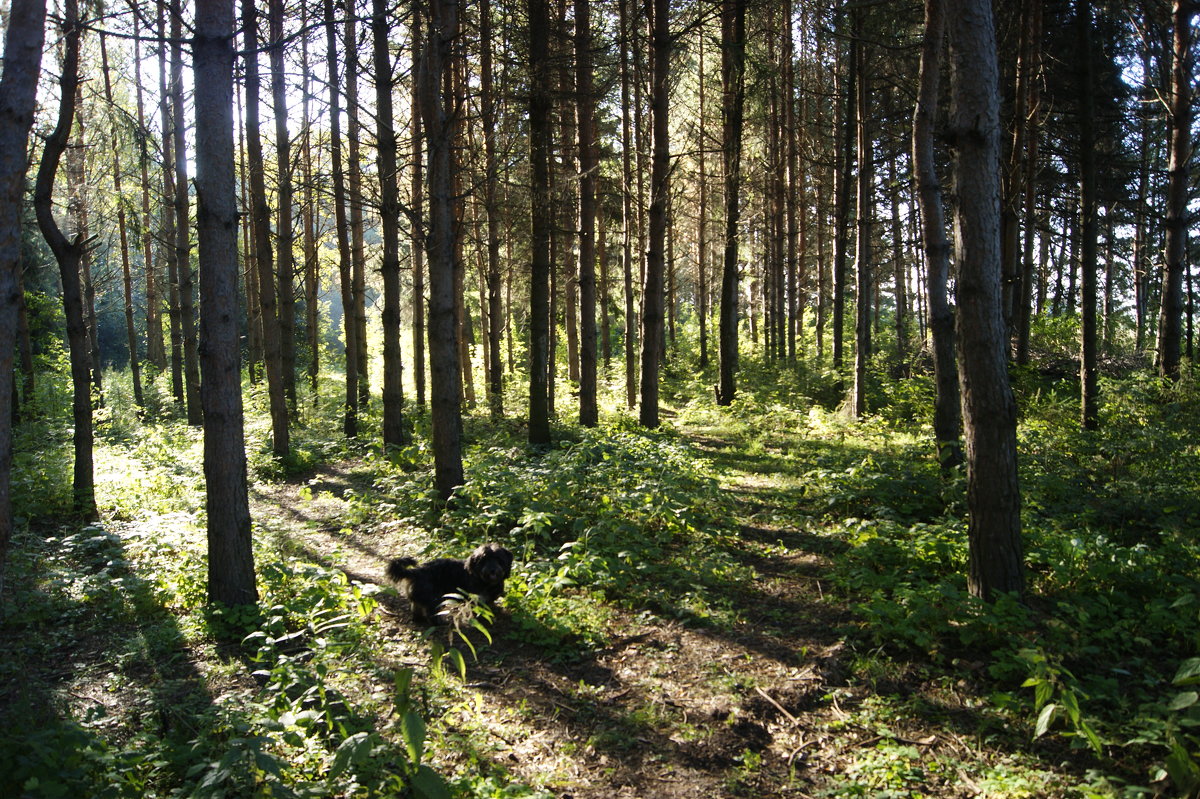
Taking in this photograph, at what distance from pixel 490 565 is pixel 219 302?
3051mm

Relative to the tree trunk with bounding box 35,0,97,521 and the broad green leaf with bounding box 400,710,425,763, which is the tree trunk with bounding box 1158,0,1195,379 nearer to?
the broad green leaf with bounding box 400,710,425,763

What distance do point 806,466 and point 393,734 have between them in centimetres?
813

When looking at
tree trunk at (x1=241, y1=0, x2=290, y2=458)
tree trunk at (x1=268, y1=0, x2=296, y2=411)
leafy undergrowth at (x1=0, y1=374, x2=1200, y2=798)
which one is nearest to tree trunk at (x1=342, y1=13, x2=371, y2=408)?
tree trunk at (x1=268, y1=0, x2=296, y2=411)

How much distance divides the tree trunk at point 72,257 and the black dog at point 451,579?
19.0 ft

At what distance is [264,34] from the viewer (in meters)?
13.0

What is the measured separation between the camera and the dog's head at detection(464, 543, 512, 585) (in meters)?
5.67

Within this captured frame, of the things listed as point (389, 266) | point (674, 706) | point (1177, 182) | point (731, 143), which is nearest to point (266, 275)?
point (389, 266)

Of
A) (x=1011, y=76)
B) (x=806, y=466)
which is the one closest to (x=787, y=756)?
(x=806, y=466)

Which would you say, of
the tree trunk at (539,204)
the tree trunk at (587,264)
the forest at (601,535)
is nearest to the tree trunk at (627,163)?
the forest at (601,535)

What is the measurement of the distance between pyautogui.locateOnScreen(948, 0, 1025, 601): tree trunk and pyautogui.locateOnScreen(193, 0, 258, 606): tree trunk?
5505mm

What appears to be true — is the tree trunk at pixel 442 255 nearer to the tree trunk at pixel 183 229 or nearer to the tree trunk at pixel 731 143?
the tree trunk at pixel 183 229

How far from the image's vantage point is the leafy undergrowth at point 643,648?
347cm

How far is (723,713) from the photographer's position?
427 cm

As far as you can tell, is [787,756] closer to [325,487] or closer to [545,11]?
[325,487]
